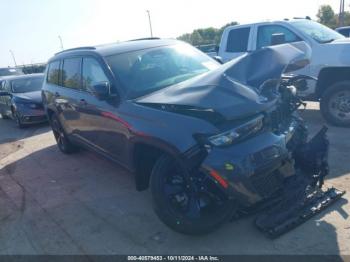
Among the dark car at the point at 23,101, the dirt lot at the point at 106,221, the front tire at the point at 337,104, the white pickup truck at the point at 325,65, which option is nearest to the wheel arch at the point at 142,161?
the dirt lot at the point at 106,221

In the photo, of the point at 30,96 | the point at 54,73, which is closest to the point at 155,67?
the point at 54,73

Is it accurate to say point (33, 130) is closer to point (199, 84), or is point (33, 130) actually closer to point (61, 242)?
point (61, 242)

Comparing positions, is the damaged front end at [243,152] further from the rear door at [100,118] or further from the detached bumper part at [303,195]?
the rear door at [100,118]

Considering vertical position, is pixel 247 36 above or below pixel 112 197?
above

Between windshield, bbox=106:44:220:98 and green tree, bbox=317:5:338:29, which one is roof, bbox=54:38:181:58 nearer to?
windshield, bbox=106:44:220:98

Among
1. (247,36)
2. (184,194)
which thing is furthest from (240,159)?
(247,36)

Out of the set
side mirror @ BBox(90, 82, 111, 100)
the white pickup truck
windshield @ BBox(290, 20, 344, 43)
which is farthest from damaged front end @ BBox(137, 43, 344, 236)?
windshield @ BBox(290, 20, 344, 43)

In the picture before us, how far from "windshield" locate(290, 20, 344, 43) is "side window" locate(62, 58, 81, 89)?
4417mm

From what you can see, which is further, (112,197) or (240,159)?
(112,197)

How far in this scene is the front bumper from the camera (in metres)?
2.92

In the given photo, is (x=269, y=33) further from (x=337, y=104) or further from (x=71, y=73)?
(x=71, y=73)

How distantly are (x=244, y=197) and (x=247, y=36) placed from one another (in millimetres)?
5704

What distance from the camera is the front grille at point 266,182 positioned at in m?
3.00

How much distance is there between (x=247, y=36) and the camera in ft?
25.9
